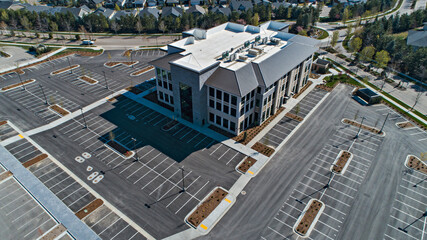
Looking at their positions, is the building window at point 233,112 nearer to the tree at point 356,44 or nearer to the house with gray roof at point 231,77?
the house with gray roof at point 231,77

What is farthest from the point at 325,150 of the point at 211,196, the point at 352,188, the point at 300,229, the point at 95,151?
the point at 95,151

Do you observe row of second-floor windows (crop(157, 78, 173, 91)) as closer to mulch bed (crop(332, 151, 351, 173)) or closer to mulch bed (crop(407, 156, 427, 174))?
mulch bed (crop(332, 151, 351, 173))

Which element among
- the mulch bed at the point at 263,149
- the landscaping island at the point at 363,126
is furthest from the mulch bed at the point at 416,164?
the mulch bed at the point at 263,149

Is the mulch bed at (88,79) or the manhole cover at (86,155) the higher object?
the mulch bed at (88,79)

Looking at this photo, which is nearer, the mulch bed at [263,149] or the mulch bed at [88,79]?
the mulch bed at [263,149]

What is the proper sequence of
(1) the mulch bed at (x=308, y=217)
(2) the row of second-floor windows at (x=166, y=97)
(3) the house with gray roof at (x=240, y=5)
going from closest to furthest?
(1) the mulch bed at (x=308, y=217), (2) the row of second-floor windows at (x=166, y=97), (3) the house with gray roof at (x=240, y=5)

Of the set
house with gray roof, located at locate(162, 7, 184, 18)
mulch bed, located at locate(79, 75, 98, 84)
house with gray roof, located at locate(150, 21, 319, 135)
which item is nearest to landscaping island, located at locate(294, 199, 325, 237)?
house with gray roof, located at locate(150, 21, 319, 135)
